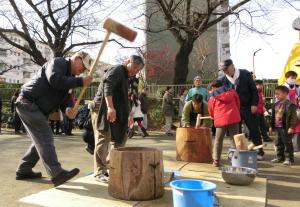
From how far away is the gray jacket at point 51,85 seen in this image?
16.1 ft

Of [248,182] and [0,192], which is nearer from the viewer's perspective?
[0,192]

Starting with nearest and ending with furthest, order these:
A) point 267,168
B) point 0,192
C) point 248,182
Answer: point 0,192 → point 248,182 → point 267,168

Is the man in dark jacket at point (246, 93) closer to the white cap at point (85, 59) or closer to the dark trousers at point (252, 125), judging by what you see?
the dark trousers at point (252, 125)

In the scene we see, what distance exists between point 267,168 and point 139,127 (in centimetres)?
698

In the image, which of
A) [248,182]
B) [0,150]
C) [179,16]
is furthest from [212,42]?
[248,182]

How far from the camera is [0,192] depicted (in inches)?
202

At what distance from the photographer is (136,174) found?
4586 millimetres

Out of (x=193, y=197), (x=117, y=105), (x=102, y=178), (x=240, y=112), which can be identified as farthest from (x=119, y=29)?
(x=240, y=112)

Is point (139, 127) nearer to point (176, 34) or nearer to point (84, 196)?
point (176, 34)

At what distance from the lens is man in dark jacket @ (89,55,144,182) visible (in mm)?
5520

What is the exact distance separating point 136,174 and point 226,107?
2715 mm

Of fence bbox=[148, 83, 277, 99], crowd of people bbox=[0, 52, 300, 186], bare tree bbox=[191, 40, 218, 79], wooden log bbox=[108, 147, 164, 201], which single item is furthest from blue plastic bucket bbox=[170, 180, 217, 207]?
bare tree bbox=[191, 40, 218, 79]

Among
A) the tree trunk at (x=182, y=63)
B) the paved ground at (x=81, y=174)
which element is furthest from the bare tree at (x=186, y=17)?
the paved ground at (x=81, y=174)

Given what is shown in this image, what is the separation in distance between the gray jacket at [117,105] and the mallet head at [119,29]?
22.8 inches
